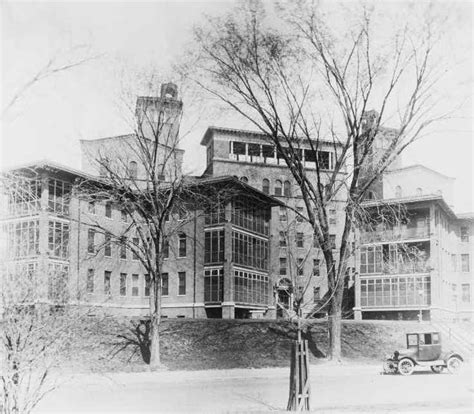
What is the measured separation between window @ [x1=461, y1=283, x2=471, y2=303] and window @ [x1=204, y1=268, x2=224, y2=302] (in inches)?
707

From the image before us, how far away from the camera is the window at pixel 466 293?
42.4 meters

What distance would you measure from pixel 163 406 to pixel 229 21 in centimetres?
1241

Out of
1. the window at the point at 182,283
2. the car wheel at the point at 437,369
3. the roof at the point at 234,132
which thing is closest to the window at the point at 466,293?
the roof at the point at 234,132

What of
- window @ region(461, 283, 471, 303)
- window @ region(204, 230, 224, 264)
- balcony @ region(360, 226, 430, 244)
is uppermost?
balcony @ region(360, 226, 430, 244)

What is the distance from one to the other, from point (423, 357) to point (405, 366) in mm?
723

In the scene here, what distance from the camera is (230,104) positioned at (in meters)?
22.5

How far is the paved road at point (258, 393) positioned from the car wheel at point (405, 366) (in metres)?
0.32

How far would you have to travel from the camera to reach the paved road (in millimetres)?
13539

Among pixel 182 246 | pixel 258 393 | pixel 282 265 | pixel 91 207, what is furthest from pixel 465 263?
pixel 258 393

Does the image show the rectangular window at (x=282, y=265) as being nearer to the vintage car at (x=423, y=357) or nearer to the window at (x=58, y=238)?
the window at (x=58, y=238)

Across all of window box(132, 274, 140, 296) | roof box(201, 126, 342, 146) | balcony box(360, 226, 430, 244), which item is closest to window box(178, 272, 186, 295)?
window box(132, 274, 140, 296)

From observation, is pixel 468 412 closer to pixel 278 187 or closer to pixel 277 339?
pixel 277 339

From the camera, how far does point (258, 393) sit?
16.6 meters

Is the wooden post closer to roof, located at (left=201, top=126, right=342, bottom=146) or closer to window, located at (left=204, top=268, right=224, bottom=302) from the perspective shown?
roof, located at (left=201, top=126, right=342, bottom=146)
